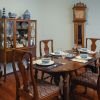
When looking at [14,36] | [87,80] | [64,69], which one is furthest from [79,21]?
[64,69]

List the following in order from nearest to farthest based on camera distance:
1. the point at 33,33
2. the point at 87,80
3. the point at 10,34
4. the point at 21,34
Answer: the point at 87,80 < the point at 10,34 < the point at 21,34 < the point at 33,33

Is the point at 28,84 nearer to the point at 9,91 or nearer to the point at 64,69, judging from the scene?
the point at 64,69

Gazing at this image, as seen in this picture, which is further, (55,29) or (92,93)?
(55,29)

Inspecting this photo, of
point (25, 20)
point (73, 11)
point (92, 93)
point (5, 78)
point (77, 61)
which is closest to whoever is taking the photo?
point (77, 61)

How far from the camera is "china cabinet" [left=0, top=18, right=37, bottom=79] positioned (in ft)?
12.6

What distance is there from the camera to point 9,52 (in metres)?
3.94

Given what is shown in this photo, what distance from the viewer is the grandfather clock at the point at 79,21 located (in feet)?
15.9

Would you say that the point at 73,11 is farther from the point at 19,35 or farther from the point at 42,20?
the point at 19,35

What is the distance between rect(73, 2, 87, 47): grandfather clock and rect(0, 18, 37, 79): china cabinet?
1184 millimetres

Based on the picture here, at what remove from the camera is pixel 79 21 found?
4914 millimetres

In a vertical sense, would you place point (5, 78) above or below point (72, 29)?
below

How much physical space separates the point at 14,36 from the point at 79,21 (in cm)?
190

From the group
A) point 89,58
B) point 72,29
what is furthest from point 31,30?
point 89,58

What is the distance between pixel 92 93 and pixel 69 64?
3.41 feet
